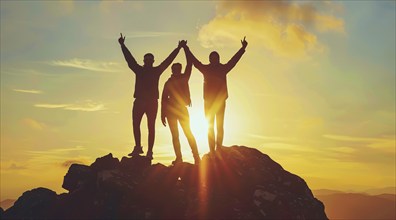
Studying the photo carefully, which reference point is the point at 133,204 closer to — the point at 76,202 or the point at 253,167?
the point at 76,202

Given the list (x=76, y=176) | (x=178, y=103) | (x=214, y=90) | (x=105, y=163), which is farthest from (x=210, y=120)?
(x=76, y=176)

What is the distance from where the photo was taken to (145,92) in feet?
67.9

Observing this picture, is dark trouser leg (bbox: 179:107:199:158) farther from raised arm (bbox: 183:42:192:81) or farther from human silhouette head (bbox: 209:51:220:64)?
human silhouette head (bbox: 209:51:220:64)

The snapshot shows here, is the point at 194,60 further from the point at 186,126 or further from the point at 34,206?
the point at 34,206

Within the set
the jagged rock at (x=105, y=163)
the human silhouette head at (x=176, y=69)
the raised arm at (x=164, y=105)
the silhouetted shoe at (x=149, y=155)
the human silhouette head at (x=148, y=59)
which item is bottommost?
the jagged rock at (x=105, y=163)

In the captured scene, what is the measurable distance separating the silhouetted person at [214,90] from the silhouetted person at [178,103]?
789 millimetres

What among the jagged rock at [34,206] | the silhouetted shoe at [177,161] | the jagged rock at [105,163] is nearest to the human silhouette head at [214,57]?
the silhouetted shoe at [177,161]

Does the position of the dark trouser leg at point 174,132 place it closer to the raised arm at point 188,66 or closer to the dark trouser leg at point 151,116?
the dark trouser leg at point 151,116

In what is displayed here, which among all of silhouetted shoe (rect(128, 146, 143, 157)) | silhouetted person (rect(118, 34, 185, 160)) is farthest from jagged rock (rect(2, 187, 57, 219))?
silhouetted person (rect(118, 34, 185, 160))

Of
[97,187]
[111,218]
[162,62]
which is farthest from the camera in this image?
[162,62]

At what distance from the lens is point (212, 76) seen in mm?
20938

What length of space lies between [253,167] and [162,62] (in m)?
6.91

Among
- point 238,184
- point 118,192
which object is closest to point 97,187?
point 118,192

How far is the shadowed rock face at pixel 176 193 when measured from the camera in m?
18.8
